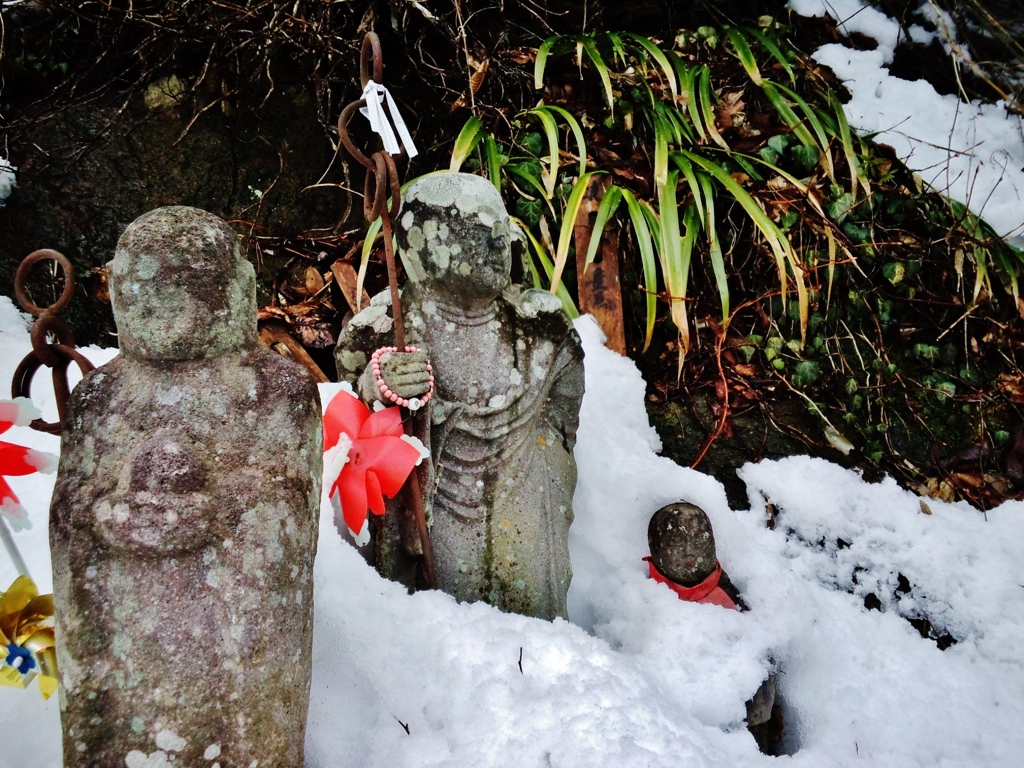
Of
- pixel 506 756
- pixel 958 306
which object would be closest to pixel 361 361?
pixel 506 756

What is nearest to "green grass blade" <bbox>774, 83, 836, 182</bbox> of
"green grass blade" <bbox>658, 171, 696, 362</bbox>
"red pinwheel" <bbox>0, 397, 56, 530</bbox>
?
"green grass blade" <bbox>658, 171, 696, 362</bbox>

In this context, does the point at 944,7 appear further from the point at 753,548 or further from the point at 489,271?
the point at 489,271

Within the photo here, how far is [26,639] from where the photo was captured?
1173 mm

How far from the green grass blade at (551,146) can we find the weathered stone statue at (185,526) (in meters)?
1.65

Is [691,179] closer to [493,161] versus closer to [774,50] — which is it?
[493,161]

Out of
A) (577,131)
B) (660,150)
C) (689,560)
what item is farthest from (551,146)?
(689,560)

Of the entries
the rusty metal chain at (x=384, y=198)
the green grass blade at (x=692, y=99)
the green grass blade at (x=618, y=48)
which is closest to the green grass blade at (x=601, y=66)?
the green grass blade at (x=618, y=48)

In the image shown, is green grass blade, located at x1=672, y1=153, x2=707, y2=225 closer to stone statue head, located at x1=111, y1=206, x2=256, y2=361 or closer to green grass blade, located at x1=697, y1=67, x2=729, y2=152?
green grass blade, located at x1=697, y1=67, x2=729, y2=152

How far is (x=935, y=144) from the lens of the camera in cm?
315

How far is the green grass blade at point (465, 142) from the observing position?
2611 mm

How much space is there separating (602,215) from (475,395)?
1.14 meters

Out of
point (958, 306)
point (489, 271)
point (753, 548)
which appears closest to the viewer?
point (489, 271)

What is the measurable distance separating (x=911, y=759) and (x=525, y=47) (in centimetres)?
285

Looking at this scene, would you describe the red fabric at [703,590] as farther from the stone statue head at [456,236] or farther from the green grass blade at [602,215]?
the green grass blade at [602,215]
